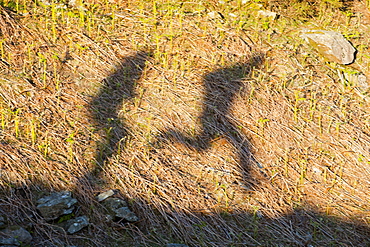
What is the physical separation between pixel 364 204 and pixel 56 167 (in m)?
3.21

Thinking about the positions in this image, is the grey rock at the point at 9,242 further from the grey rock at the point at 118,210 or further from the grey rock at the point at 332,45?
the grey rock at the point at 332,45

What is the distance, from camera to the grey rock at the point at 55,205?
3.72 metres

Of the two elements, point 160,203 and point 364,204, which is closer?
point 160,203

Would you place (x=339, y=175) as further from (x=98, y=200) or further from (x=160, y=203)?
(x=98, y=200)

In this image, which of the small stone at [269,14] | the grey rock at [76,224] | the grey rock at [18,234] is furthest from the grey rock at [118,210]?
the small stone at [269,14]

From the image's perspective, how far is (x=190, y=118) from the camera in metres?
5.04

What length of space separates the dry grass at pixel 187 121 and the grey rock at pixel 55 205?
11 centimetres

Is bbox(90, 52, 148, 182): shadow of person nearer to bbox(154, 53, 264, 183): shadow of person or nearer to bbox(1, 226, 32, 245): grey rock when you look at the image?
bbox(154, 53, 264, 183): shadow of person

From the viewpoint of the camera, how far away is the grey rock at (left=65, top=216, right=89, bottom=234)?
3.68 metres

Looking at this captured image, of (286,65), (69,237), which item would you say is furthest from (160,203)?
(286,65)

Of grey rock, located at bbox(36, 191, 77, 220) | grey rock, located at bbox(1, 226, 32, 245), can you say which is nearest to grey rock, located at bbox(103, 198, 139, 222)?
grey rock, located at bbox(36, 191, 77, 220)

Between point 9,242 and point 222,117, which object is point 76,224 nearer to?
point 9,242

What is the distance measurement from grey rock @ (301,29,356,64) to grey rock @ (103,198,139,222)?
12.5 feet

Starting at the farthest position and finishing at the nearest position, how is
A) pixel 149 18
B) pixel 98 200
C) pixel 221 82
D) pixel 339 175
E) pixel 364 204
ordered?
pixel 149 18
pixel 221 82
pixel 339 175
pixel 364 204
pixel 98 200
